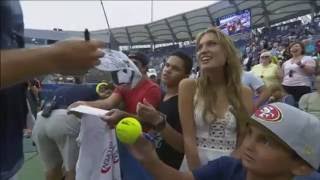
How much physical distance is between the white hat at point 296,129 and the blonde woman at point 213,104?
0.82m

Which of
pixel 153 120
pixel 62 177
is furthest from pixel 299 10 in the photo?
pixel 153 120

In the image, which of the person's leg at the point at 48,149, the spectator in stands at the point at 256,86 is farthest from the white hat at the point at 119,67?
the spectator in stands at the point at 256,86

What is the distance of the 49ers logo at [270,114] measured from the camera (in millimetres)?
1800

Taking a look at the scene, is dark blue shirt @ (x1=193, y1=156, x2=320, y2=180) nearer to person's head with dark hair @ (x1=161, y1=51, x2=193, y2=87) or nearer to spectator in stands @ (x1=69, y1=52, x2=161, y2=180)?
spectator in stands @ (x1=69, y1=52, x2=161, y2=180)

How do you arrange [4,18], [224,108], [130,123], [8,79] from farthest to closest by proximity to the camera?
1. [224,108]
2. [130,123]
3. [4,18]
4. [8,79]

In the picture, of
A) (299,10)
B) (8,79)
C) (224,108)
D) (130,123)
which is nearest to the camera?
(8,79)

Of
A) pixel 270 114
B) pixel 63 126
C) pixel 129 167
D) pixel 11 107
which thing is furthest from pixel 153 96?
pixel 11 107

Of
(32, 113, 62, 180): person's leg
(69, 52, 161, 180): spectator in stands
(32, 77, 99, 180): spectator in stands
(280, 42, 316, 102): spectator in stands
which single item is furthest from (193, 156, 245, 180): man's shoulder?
(280, 42, 316, 102): spectator in stands

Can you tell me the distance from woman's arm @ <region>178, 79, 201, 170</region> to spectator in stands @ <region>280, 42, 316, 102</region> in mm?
4495

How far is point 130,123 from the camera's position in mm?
1633

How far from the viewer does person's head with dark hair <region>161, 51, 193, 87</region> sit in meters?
3.64

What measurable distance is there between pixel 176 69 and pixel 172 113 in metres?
0.52

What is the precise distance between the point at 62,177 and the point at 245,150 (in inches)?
120

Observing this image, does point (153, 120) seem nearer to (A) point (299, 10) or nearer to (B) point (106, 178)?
(B) point (106, 178)
